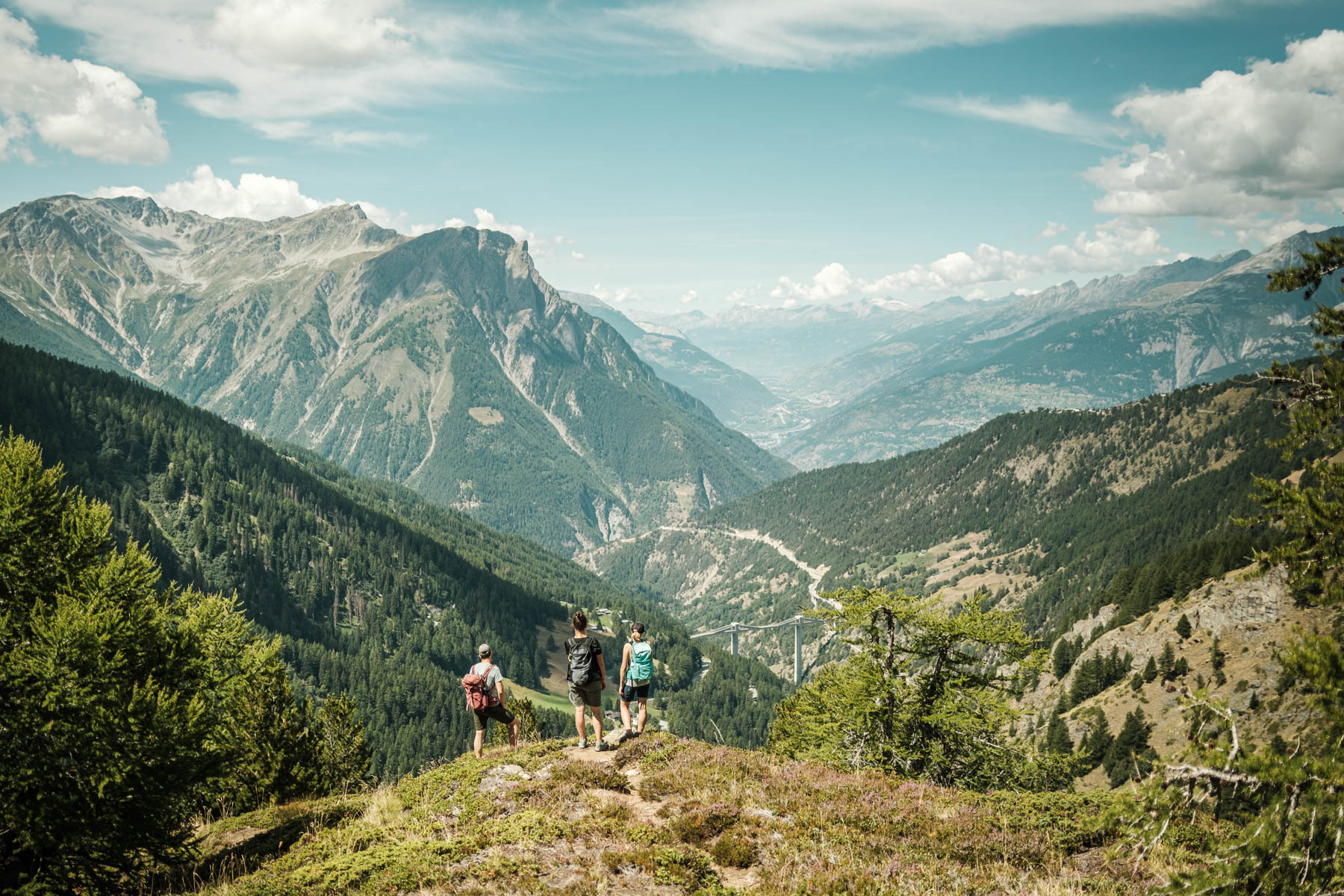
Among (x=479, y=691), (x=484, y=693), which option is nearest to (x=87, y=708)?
(x=479, y=691)

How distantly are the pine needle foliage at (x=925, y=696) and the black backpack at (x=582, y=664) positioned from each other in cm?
1094

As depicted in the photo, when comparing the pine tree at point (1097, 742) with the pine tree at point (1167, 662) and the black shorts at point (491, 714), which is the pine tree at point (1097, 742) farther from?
the black shorts at point (491, 714)

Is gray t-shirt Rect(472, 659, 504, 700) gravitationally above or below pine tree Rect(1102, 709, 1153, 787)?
above

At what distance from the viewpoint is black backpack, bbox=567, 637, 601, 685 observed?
849 inches

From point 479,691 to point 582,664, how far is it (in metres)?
4.25

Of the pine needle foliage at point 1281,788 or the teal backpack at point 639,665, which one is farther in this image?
the teal backpack at point 639,665

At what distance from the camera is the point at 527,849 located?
1531 cm

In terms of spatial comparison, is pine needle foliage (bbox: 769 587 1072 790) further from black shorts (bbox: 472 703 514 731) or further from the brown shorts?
black shorts (bbox: 472 703 514 731)

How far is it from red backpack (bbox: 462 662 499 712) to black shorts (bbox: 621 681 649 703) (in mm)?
4599

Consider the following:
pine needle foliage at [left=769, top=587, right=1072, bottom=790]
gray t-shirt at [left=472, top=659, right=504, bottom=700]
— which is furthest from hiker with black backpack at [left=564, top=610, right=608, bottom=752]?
pine needle foliage at [left=769, top=587, right=1072, bottom=790]

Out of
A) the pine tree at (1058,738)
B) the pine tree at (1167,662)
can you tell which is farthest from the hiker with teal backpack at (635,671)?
the pine tree at (1167,662)

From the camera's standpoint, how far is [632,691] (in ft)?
75.1

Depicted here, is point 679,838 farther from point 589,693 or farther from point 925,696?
point 925,696

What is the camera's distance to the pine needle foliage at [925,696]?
89.0 feet
